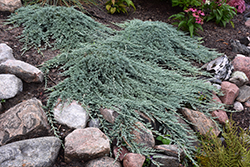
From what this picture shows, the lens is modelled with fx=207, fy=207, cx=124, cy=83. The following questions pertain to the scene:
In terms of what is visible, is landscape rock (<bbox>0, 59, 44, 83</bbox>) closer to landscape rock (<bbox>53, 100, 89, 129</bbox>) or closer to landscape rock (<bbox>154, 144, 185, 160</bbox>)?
landscape rock (<bbox>53, 100, 89, 129</bbox>)

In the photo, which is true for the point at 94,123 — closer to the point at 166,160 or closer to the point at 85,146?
the point at 85,146

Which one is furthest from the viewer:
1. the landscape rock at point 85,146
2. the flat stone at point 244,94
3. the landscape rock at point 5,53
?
the flat stone at point 244,94

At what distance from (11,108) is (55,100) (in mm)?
471

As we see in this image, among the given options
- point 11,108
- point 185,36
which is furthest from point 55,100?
point 185,36

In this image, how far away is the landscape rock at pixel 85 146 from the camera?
204cm

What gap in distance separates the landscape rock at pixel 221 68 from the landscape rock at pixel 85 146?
2.33 metres

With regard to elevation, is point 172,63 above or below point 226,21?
below

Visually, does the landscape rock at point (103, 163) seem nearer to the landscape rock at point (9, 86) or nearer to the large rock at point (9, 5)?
the landscape rock at point (9, 86)

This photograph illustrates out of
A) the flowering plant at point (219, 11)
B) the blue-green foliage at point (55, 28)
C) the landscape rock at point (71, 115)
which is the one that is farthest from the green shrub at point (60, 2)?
the flowering plant at point (219, 11)

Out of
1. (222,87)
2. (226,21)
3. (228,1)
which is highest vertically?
(228,1)

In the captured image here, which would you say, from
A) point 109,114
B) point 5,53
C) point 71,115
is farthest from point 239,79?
point 5,53

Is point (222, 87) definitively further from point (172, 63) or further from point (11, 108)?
point (11, 108)

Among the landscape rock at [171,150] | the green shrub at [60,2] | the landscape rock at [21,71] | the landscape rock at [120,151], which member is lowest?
the landscape rock at [120,151]

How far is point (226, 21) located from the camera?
4.98 m
